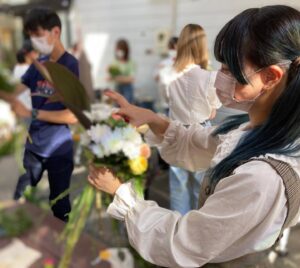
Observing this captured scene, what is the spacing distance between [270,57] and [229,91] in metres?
0.13

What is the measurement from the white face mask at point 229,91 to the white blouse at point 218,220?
0.07 metres

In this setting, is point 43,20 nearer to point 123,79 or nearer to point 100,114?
point 100,114

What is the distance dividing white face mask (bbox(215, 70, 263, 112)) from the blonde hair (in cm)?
37

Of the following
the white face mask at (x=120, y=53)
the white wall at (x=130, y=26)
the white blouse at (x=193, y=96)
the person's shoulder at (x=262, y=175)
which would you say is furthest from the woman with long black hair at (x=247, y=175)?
the white face mask at (x=120, y=53)

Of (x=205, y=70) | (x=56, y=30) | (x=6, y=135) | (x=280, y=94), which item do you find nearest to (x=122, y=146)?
(x=6, y=135)

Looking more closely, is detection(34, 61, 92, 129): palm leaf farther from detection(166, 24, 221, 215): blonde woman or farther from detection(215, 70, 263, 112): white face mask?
detection(166, 24, 221, 215): blonde woman

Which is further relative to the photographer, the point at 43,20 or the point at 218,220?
the point at 43,20

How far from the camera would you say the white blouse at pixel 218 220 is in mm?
659

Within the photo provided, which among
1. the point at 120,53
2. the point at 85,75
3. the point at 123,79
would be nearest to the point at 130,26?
the point at 120,53

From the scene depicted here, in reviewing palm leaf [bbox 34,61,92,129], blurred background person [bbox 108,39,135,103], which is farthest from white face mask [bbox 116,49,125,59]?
palm leaf [bbox 34,61,92,129]

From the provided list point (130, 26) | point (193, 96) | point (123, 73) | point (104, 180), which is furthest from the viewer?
point (130, 26)

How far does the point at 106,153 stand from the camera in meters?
0.72

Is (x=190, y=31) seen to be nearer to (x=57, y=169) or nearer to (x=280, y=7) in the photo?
(x=280, y=7)

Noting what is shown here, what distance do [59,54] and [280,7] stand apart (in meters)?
0.64
